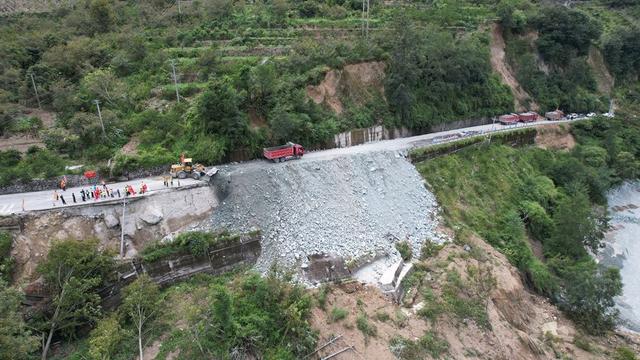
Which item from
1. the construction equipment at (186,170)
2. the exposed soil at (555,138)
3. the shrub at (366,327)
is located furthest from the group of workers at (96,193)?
the exposed soil at (555,138)

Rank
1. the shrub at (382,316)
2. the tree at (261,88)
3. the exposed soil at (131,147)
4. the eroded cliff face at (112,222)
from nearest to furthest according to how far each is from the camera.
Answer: the eroded cliff face at (112,222) < the shrub at (382,316) < the exposed soil at (131,147) < the tree at (261,88)

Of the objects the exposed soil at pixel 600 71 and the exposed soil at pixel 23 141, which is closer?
the exposed soil at pixel 23 141

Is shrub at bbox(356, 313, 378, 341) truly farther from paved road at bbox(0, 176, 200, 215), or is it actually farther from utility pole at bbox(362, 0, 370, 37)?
utility pole at bbox(362, 0, 370, 37)

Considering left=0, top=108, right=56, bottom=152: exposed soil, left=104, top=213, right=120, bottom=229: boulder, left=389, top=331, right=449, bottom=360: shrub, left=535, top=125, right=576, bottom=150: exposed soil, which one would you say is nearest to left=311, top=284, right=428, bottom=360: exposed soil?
left=389, top=331, right=449, bottom=360: shrub

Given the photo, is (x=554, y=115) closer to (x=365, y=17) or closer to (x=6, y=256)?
(x=365, y=17)

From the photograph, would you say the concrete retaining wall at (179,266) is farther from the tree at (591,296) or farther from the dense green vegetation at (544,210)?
the tree at (591,296)

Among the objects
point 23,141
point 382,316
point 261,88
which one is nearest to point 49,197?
point 23,141

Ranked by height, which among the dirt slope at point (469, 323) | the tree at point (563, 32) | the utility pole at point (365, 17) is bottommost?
the dirt slope at point (469, 323)
